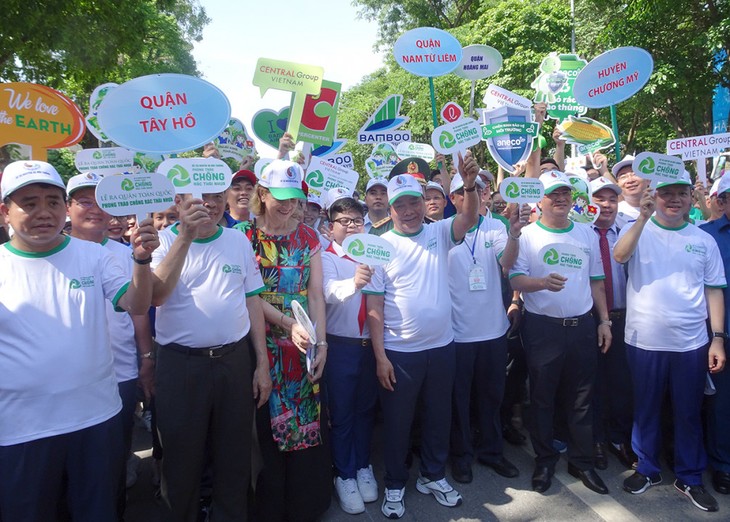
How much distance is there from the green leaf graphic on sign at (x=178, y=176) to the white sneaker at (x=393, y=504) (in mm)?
2308

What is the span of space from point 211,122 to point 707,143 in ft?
13.1

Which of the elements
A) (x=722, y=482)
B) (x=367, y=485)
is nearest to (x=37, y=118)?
(x=367, y=485)

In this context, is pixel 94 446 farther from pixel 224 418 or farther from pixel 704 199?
pixel 704 199

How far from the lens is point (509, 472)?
12.6 feet

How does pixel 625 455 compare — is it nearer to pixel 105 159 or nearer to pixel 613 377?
pixel 613 377

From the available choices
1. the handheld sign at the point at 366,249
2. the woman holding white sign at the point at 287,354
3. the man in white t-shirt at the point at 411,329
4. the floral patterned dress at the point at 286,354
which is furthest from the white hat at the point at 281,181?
the man in white t-shirt at the point at 411,329

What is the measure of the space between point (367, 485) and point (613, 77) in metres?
3.80

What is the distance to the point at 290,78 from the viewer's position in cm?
480

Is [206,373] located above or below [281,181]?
below

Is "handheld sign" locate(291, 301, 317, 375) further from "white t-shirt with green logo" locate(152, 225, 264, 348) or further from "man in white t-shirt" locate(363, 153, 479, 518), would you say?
"man in white t-shirt" locate(363, 153, 479, 518)

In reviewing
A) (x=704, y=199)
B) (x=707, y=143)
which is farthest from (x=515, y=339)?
(x=707, y=143)

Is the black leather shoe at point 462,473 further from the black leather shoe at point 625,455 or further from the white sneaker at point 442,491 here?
the black leather shoe at point 625,455

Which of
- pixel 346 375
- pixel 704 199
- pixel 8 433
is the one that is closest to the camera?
pixel 8 433

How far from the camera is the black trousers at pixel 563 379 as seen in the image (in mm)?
3645
